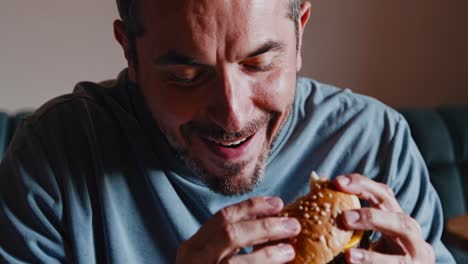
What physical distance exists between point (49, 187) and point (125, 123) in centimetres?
21

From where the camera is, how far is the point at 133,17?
43.9 inches

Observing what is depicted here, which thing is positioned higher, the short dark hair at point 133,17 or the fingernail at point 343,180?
the short dark hair at point 133,17

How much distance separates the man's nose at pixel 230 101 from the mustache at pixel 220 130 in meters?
0.02

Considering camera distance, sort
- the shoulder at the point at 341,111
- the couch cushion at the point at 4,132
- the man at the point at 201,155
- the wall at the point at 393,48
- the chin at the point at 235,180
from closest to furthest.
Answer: the man at the point at 201,155 < the chin at the point at 235,180 < the shoulder at the point at 341,111 < the couch cushion at the point at 4,132 < the wall at the point at 393,48

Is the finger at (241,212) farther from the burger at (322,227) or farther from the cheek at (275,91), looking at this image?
the cheek at (275,91)

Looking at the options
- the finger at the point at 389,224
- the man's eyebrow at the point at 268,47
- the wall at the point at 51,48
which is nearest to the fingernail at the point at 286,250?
the finger at the point at 389,224

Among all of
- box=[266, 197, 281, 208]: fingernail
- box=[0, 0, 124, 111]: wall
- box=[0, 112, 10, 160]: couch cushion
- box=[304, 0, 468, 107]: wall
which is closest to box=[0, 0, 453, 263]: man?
box=[266, 197, 281, 208]: fingernail

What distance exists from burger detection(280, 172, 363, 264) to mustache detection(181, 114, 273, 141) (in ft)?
0.52

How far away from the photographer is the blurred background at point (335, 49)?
6.90 feet

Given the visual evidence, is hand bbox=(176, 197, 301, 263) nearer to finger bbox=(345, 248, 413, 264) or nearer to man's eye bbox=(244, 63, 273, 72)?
finger bbox=(345, 248, 413, 264)

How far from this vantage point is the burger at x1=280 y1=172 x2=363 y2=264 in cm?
92

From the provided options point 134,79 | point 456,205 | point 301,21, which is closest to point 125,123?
point 134,79

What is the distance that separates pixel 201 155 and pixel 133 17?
306 mm

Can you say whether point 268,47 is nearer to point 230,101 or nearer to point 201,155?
point 230,101
